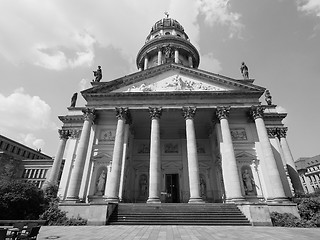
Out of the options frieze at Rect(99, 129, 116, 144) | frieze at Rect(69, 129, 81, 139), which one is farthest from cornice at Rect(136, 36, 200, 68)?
frieze at Rect(99, 129, 116, 144)

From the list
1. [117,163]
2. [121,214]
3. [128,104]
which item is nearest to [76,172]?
[117,163]

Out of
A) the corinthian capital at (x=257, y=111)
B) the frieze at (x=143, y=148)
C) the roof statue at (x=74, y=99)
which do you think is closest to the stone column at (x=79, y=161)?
the frieze at (x=143, y=148)

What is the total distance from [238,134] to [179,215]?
41.0ft

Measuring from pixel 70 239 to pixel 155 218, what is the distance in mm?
7029

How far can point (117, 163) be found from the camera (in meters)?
18.2

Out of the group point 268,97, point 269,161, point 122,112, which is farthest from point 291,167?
point 122,112

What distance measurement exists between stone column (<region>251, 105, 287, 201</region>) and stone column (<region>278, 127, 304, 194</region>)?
824 centimetres

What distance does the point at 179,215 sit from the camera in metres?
13.8

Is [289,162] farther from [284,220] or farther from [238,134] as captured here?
[284,220]

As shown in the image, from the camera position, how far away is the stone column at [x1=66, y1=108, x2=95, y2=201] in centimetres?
1714

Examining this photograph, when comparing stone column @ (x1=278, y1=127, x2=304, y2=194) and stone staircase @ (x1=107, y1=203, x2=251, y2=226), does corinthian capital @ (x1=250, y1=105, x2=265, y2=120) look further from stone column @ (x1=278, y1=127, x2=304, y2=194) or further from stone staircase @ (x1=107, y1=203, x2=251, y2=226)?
stone staircase @ (x1=107, y1=203, x2=251, y2=226)

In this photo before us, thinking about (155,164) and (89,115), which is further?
(89,115)

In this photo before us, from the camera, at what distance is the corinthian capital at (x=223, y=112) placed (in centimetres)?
2026

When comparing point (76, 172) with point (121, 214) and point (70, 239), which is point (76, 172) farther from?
point (70, 239)
